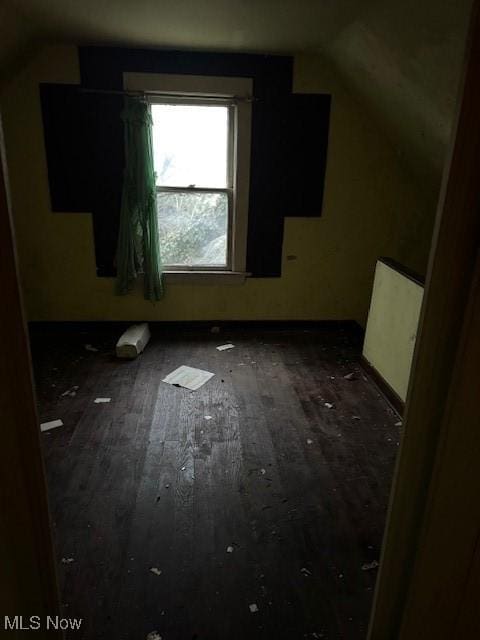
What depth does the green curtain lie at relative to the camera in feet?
10.9

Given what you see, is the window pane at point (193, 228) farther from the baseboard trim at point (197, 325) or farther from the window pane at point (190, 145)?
the baseboard trim at point (197, 325)

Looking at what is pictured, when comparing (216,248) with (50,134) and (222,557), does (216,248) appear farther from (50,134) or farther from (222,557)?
(222,557)

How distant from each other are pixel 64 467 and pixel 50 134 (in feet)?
8.14

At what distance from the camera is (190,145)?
11.6 feet

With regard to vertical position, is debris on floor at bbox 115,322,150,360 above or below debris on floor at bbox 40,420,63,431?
above

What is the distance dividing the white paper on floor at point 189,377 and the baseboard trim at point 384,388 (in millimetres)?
1164

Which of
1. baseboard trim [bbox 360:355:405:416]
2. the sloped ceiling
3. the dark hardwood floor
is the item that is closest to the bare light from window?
the sloped ceiling

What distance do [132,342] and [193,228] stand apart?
42.2 inches

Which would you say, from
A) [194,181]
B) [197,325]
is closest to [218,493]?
[197,325]

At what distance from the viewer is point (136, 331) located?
12.2ft

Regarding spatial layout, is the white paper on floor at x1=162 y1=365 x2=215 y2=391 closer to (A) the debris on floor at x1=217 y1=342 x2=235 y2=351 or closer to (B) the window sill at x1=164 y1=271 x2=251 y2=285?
(A) the debris on floor at x1=217 y1=342 x2=235 y2=351

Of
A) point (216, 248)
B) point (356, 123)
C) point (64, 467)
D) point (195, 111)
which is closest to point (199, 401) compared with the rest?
point (64, 467)

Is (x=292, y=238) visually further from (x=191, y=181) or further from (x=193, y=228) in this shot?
(x=191, y=181)

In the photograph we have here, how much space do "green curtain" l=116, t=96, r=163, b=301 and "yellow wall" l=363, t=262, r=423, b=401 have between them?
174 centimetres
